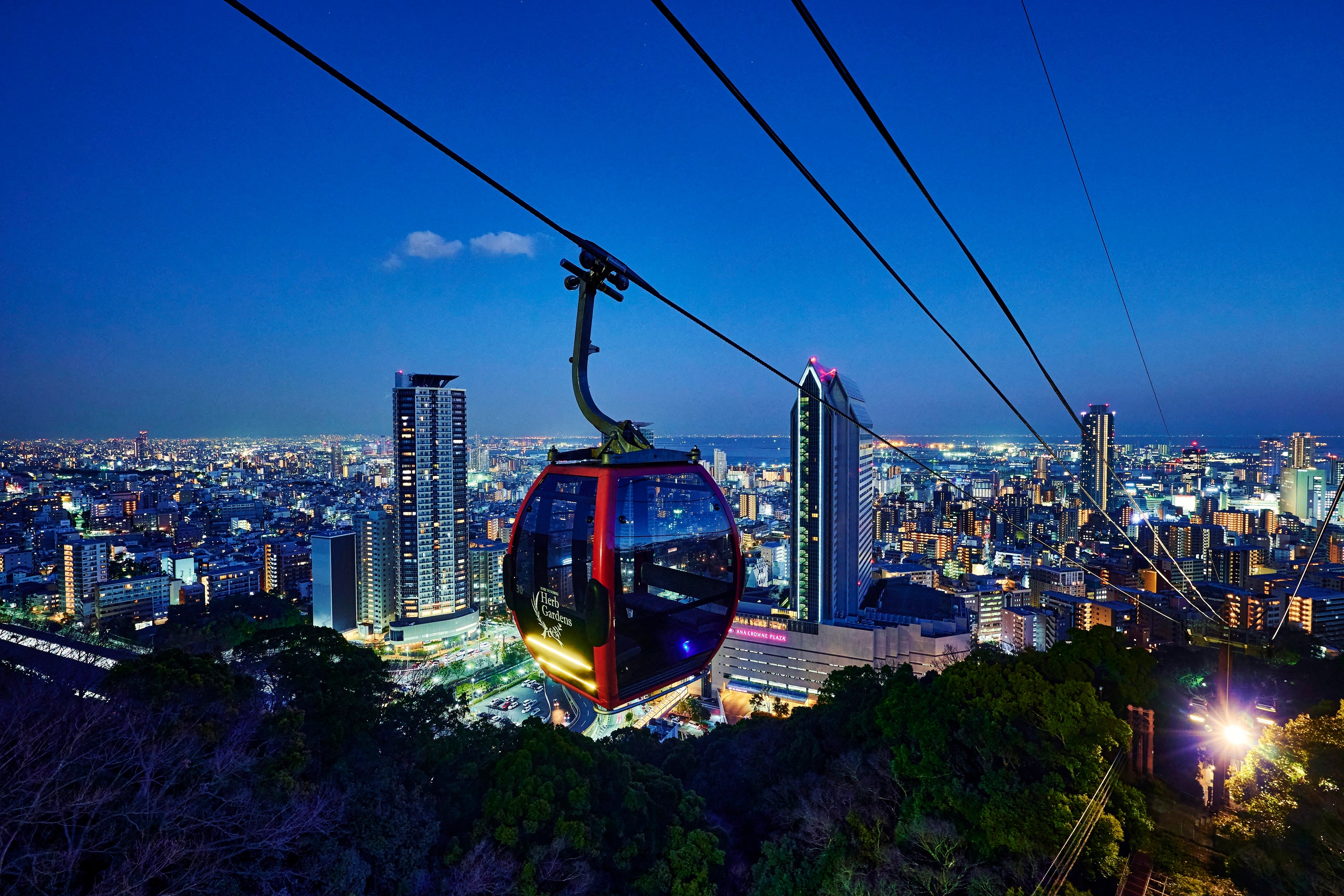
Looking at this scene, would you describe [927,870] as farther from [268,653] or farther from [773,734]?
[268,653]

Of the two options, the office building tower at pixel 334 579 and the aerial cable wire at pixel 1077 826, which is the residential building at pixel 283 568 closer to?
the office building tower at pixel 334 579

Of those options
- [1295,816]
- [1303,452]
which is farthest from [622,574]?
[1303,452]

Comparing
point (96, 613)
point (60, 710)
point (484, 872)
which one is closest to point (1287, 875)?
point (484, 872)

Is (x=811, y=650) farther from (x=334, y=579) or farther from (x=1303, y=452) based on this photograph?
(x=1303, y=452)

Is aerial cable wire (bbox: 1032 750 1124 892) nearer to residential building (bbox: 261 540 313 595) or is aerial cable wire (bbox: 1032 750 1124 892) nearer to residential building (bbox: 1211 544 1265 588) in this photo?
residential building (bbox: 1211 544 1265 588)

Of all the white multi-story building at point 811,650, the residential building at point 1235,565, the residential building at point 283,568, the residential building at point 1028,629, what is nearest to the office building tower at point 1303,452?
the residential building at point 1235,565

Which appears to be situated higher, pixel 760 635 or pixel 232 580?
pixel 232 580

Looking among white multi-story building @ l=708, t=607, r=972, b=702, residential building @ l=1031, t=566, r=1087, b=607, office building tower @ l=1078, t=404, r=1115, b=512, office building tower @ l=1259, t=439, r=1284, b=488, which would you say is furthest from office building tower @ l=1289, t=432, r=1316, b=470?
white multi-story building @ l=708, t=607, r=972, b=702
